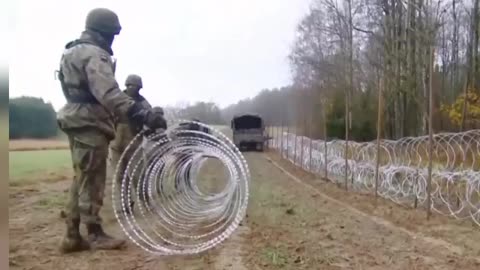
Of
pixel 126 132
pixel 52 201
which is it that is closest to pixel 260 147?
pixel 52 201

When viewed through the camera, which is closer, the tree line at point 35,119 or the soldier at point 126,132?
the tree line at point 35,119

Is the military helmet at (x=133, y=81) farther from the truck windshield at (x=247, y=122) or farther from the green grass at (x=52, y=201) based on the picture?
the truck windshield at (x=247, y=122)

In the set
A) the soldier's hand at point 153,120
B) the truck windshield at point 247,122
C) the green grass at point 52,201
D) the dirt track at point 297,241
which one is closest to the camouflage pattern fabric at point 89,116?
the soldier's hand at point 153,120

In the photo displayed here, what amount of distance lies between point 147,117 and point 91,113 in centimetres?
51

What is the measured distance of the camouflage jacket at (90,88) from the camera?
3.54m

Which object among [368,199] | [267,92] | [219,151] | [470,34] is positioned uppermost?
[470,34]

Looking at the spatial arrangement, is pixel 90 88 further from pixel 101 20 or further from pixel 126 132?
pixel 126 132

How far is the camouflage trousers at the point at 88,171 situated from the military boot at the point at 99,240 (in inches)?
3.9

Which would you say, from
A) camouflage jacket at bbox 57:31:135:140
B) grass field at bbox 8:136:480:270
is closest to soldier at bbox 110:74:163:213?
grass field at bbox 8:136:480:270

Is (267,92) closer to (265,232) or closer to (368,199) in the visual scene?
(368,199)

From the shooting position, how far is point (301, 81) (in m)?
23.2

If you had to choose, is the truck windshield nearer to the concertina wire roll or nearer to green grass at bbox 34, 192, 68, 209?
green grass at bbox 34, 192, 68, 209

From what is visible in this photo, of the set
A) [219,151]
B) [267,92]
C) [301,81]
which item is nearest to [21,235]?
[219,151]

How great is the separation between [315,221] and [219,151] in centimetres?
210
